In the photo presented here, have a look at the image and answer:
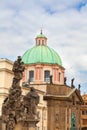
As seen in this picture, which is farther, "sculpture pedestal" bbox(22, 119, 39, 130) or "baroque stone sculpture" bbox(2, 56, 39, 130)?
"sculpture pedestal" bbox(22, 119, 39, 130)

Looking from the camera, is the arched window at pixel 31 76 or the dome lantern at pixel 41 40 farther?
the dome lantern at pixel 41 40

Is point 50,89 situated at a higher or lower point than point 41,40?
lower

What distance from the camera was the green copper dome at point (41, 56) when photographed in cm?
6931

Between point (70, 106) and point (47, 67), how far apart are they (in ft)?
29.5

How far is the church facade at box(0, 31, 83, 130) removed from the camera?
6112 centimetres

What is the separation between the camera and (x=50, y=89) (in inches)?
2494

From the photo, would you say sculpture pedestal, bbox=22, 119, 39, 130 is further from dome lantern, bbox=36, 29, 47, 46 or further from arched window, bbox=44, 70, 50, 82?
dome lantern, bbox=36, 29, 47, 46

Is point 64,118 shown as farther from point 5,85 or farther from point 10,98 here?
point 10,98

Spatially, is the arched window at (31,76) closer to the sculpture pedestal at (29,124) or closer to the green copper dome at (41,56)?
the green copper dome at (41,56)

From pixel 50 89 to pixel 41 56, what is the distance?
30.3 ft

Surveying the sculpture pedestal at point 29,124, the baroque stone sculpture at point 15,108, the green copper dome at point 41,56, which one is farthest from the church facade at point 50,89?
the baroque stone sculpture at point 15,108

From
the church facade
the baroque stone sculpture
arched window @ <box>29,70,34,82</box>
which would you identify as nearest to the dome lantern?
the church facade

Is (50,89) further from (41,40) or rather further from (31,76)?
(41,40)

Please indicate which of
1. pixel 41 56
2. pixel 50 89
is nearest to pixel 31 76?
pixel 41 56
